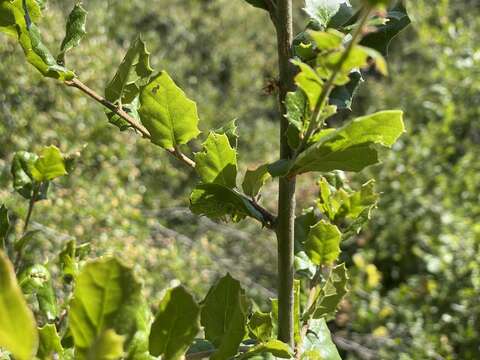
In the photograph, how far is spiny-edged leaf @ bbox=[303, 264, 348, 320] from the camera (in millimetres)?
859

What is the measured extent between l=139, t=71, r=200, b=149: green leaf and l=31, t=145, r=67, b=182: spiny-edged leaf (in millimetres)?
216

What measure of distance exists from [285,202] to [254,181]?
0.25 feet

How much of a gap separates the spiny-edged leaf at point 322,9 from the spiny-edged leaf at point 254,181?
0.19m

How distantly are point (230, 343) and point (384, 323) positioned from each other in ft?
10.2

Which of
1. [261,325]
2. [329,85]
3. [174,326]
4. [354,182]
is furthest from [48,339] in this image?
[354,182]

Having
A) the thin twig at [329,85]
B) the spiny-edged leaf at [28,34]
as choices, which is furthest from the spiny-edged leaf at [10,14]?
the thin twig at [329,85]

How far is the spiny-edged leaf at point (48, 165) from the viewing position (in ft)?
3.01

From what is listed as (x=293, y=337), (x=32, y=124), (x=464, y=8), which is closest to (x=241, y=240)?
(x=32, y=124)

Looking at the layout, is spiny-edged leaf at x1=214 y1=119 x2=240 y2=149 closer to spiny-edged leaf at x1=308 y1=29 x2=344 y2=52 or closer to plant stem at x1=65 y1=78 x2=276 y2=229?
plant stem at x1=65 y1=78 x2=276 y2=229

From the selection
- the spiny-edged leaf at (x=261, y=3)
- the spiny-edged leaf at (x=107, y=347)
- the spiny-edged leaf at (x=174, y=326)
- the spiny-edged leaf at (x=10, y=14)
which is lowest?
the spiny-edged leaf at (x=107, y=347)

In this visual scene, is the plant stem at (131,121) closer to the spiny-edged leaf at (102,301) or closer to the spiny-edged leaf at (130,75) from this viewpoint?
the spiny-edged leaf at (130,75)

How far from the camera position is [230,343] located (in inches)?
24.8

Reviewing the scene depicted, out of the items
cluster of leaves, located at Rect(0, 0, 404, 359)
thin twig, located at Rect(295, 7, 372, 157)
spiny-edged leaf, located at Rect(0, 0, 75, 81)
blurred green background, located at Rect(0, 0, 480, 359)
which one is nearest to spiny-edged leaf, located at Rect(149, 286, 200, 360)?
cluster of leaves, located at Rect(0, 0, 404, 359)

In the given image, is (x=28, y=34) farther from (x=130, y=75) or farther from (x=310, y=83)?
(x=310, y=83)
